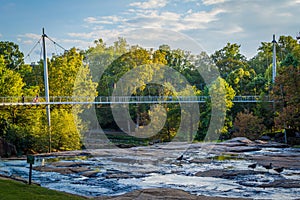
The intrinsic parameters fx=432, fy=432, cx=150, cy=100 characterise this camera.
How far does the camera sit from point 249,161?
998 inches

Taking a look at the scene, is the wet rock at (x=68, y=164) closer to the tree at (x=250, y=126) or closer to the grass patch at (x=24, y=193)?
the grass patch at (x=24, y=193)

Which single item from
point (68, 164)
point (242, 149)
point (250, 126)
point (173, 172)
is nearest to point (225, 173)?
point (173, 172)

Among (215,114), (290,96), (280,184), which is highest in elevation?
(290,96)

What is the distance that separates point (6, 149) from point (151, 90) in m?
25.7

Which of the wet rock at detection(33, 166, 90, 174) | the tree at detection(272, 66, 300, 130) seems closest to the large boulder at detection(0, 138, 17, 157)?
the wet rock at detection(33, 166, 90, 174)

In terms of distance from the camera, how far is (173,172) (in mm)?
21641

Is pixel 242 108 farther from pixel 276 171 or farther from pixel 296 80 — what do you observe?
pixel 276 171

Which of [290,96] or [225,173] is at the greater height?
[290,96]

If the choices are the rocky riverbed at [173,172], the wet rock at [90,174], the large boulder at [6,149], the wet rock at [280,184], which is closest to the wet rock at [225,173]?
the rocky riverbed at [173,172]

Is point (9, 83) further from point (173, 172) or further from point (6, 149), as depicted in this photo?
point (173, 172)

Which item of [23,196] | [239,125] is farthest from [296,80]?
[23,196]

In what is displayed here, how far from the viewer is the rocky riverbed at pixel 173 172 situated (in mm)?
16625

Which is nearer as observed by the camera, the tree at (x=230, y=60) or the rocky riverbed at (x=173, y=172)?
the rocky riverbed at (x=173, y=172)

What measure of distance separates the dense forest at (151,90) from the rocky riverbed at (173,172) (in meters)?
4.59
